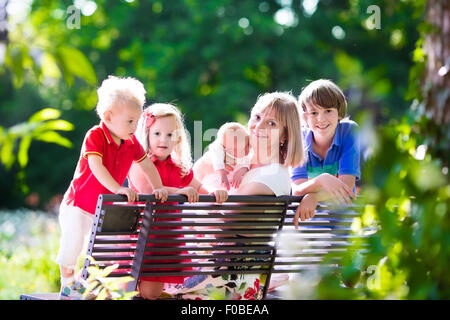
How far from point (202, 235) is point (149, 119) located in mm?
736

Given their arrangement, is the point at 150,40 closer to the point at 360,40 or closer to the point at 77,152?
the point at 77,152

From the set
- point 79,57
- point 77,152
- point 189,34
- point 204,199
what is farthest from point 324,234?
point 77,152

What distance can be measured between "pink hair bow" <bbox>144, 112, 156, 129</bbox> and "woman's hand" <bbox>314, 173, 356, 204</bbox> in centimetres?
93

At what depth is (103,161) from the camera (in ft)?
10.7

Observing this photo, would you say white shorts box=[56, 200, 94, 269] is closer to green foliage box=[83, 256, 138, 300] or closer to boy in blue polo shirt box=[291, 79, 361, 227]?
green foliage box=[83, 256, 138, 300]

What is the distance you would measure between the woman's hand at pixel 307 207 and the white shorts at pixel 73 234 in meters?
1.00

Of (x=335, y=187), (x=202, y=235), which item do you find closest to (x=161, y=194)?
(x=202, y=235)

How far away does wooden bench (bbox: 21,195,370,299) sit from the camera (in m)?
2.78

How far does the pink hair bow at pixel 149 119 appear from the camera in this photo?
3.58m

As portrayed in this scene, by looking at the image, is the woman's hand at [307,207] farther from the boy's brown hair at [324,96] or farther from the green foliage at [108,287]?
the green foliage at [108,287]

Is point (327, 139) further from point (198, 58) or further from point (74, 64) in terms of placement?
point (198, 58)

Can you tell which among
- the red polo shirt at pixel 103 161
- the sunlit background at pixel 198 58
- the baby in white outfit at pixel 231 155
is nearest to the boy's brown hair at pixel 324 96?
the baby in white outfit at pixel 231 155

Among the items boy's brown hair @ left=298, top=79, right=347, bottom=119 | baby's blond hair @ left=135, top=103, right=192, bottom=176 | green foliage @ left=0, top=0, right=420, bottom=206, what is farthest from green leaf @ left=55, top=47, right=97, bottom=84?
green foliage @ left=0, top=0, right=420, bottom=206

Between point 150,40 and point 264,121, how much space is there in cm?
1750
